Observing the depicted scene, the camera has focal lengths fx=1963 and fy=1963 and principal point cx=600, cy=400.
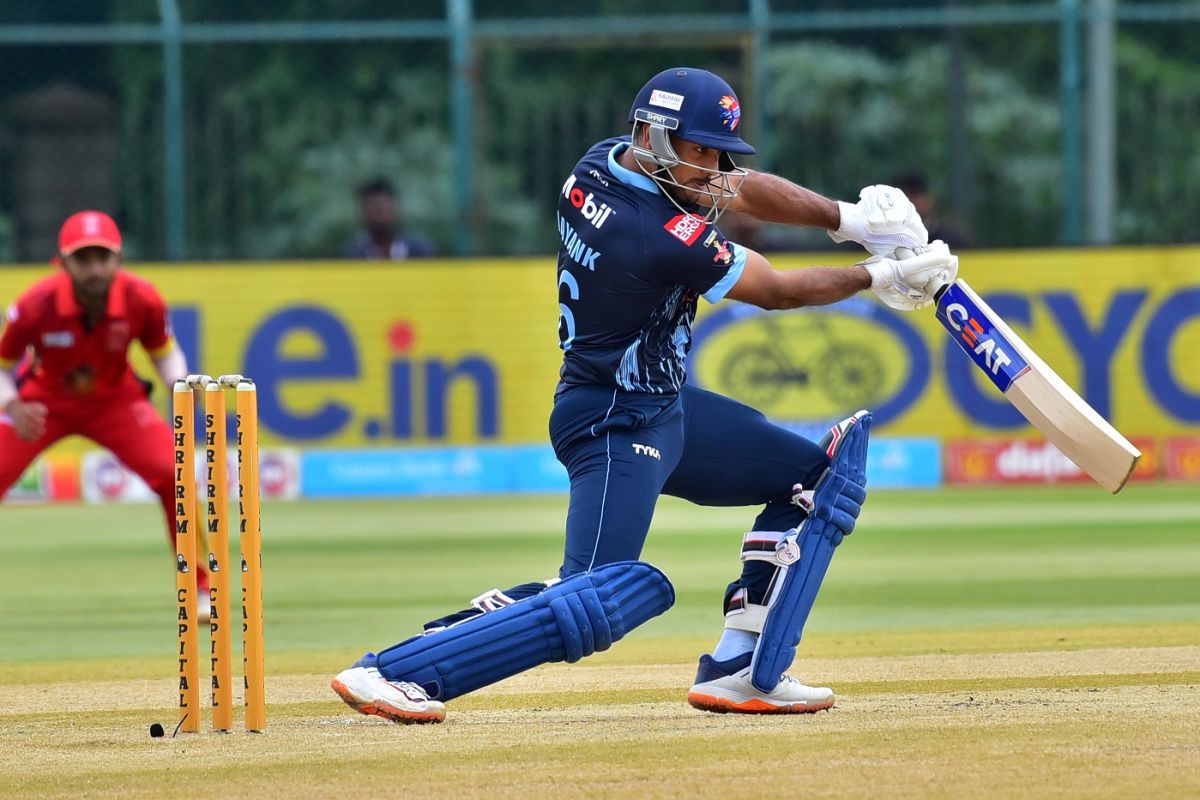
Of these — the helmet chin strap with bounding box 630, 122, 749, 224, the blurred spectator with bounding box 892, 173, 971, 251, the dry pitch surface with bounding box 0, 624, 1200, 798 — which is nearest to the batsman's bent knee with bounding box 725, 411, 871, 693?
the dry pitch surface with bounding box 0, 624, 1200, 798

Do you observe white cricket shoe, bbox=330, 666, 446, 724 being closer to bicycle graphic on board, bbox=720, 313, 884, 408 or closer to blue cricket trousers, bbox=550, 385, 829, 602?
blue cricket trousers, bbox=550, 385, 829, 602

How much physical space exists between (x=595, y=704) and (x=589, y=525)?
2.31 ft

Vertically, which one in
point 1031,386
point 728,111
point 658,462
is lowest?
point 658,462

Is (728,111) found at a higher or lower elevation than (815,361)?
higher

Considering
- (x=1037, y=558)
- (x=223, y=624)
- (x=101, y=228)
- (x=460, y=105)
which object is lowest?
(x=1037, y=558)

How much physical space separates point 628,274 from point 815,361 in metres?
9.63

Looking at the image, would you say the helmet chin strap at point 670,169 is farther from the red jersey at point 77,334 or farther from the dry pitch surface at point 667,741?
the red jersey at point 77,334

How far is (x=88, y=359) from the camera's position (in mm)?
8148

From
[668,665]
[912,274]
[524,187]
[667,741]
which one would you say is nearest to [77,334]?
[668,665]

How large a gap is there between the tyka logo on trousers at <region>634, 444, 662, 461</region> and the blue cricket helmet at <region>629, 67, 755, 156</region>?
74 centimetres

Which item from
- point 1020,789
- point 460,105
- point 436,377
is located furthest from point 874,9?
point 1020,789

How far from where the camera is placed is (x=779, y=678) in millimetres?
4953

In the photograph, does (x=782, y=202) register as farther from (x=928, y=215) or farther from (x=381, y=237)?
(x=381, y=237)

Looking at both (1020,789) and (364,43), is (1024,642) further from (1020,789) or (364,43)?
(364,43)
